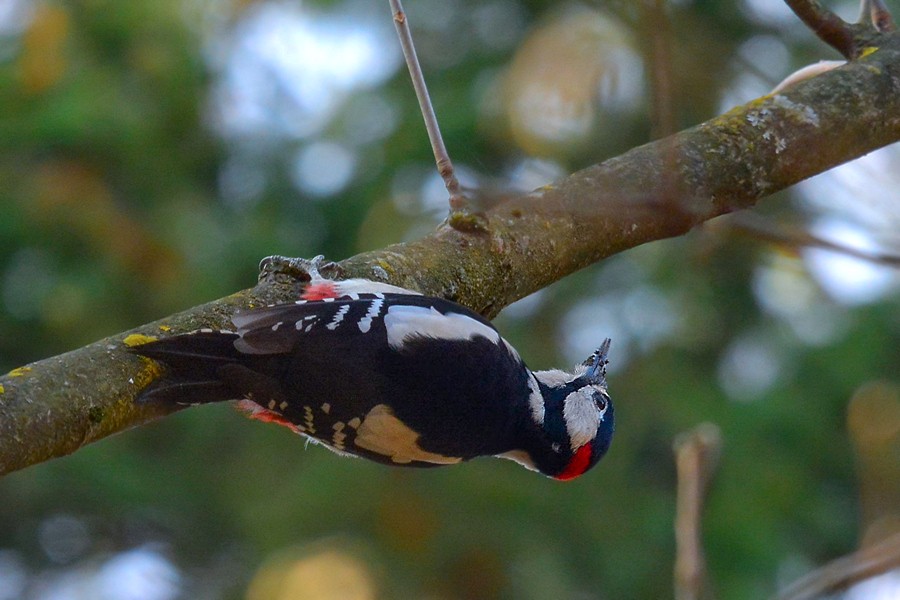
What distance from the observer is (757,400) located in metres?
7.11

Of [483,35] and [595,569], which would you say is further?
[483,35]

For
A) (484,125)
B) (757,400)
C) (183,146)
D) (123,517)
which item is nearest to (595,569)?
(757,400)

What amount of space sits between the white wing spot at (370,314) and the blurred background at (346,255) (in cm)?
292

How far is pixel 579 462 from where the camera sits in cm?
338

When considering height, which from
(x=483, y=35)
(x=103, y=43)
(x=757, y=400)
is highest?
(x=103, y=43)

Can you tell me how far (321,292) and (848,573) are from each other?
180 centimetres

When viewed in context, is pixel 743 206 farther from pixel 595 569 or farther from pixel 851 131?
pixel 595 569

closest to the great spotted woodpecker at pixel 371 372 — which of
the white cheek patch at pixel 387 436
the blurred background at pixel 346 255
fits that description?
the white cheek patch at pixel 387 436

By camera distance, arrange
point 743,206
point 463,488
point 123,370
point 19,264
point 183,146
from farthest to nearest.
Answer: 1. point 183,146
2. point 19,264
3. point 463,488
4. point 743,206
5. point 123,370

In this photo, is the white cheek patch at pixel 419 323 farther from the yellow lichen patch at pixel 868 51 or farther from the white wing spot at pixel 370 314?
the yellow lichen patch at pixel 868 51

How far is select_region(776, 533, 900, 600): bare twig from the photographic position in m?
1.32

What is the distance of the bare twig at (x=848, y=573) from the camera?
132 centimetres

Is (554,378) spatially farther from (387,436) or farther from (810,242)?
(810,242)

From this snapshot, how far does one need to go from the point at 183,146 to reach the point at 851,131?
217 inches
